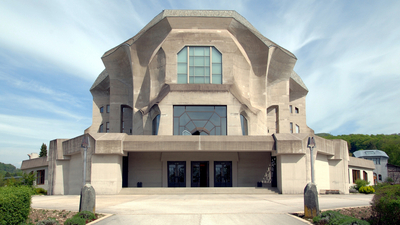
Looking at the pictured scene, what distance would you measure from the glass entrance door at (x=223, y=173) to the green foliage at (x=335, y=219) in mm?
19259

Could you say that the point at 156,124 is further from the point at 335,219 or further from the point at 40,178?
the point at 335,219

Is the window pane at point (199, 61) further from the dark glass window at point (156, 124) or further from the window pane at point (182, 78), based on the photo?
the dark glass window at point (156, 124)

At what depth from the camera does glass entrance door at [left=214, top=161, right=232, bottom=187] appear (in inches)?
1194

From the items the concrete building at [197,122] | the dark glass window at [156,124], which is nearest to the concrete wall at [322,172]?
the concrete building at [197,122]

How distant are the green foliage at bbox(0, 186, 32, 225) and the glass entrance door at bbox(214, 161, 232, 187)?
2097 centimetres

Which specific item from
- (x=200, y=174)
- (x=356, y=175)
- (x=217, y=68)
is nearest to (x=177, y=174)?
(x=200, y=174)

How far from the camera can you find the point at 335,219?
10555mm

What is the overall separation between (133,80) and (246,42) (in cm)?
1332

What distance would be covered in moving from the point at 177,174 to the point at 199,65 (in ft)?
37.9

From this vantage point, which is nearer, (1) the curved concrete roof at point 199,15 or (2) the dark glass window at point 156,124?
(2) the dark glass window at point 156,124

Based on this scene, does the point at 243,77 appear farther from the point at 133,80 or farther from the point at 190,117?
the point at 133,80

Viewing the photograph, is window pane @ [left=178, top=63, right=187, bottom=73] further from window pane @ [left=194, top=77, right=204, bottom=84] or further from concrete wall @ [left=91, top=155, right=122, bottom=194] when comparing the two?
concrete wall @ [left=91, top=155, right=122, bottom=194]

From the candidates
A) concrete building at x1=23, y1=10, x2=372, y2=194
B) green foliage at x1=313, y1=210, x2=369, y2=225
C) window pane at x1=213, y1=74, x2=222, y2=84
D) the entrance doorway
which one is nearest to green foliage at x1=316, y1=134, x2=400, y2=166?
concrete building at x1=23, y1=10, x2=372, y2=194

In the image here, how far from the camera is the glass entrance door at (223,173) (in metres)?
30.3
